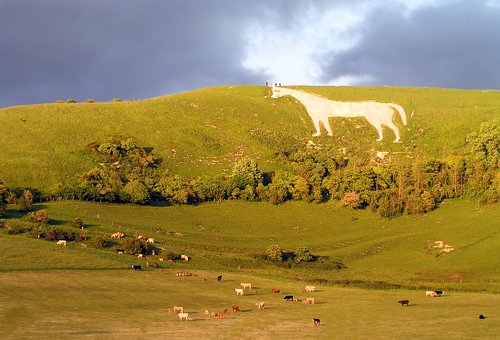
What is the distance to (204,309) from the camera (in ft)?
142

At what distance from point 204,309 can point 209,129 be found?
107 meters

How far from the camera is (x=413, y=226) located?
9869cm

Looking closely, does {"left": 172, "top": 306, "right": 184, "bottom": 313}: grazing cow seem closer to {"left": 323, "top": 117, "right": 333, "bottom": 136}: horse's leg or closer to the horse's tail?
{"left": 323, "top": 117, "right": 333, "bottom": 136}: horse's leg

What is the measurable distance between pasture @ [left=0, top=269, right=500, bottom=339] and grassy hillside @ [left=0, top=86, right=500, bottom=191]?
60.6m

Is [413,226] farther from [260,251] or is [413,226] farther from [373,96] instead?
[373,96]

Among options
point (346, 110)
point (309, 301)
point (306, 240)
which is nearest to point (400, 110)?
point (346, 110)

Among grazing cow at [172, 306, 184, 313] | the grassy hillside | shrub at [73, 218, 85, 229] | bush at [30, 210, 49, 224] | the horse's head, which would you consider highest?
the horse's head

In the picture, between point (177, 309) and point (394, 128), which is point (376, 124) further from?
point (177, 309)

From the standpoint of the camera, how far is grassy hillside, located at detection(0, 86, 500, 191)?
119 metres

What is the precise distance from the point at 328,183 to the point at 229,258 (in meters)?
48.1

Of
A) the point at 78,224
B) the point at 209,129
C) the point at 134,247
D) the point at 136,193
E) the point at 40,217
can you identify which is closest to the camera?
the point at 134,247

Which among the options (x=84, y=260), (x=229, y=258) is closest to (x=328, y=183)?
(x=229, y=258)

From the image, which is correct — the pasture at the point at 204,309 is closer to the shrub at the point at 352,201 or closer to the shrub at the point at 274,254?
the shrub at the point at 274,254

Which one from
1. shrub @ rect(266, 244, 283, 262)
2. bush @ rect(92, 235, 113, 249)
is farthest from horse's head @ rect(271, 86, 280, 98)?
bush @ rect(92, 235, 113, 249)
